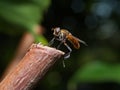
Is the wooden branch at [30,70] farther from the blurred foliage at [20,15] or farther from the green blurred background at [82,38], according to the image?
the green blurred background at [82,38]

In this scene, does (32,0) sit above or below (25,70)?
below

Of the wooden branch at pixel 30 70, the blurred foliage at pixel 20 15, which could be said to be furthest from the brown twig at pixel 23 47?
the wooden branch at pixel 30 70

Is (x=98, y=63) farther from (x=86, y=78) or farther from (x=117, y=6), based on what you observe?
(x=117, y=6)

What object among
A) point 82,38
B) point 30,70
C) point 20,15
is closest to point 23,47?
point 20,15

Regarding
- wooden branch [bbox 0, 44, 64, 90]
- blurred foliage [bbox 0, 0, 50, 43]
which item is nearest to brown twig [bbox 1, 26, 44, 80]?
blurred foliage [bbox 0, 0, 50, 43]

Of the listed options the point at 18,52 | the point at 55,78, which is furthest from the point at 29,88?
the point at 55,78

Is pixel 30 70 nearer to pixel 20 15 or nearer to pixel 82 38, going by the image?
pixel 20 15

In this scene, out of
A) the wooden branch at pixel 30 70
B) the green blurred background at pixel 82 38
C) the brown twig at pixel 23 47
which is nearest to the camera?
the wooden branch at pixel 30 70
